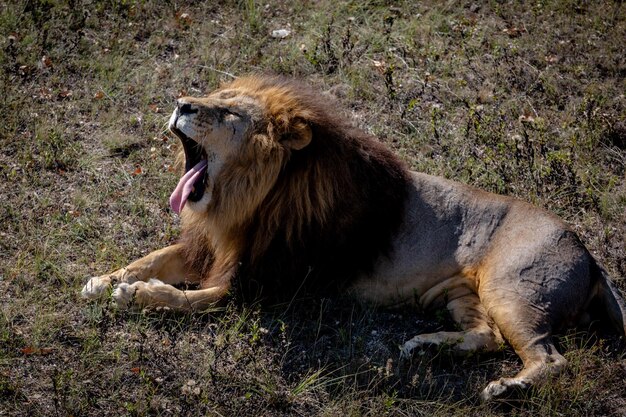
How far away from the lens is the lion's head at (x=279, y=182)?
450 cm

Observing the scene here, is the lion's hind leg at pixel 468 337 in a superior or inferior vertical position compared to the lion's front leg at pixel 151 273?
inferior

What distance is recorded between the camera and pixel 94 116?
6.46m

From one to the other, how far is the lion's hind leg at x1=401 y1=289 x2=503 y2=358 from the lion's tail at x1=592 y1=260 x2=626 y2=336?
656 mm

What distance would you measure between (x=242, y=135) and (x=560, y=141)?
310cm

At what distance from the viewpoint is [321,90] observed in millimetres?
6668

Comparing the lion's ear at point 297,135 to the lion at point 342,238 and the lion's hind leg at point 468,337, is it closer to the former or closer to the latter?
the lion at point 342,238

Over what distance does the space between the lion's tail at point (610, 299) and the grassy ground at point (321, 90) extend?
18cm

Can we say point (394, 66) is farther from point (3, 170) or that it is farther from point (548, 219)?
point (3, 170)

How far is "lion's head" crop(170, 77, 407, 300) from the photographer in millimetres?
4504

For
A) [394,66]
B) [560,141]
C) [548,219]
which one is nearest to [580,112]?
[560,141]

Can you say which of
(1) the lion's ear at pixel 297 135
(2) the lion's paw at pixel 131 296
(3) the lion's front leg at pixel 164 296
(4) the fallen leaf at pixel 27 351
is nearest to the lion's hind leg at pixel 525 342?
(1) the lion's ear at pixel 297 135

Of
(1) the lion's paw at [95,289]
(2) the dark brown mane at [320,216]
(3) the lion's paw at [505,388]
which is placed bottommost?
(3) the lion's paw at [505,388]

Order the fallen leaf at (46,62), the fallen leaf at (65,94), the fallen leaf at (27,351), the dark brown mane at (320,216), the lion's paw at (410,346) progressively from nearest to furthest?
the fallen leaf at (27,351)
the lion's paw at (410,346)
the dark brown mane at (320,216)
the fallen leaf at (65,94)
the fallen leaf at (46,62)

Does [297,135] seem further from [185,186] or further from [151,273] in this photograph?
[151,273]
